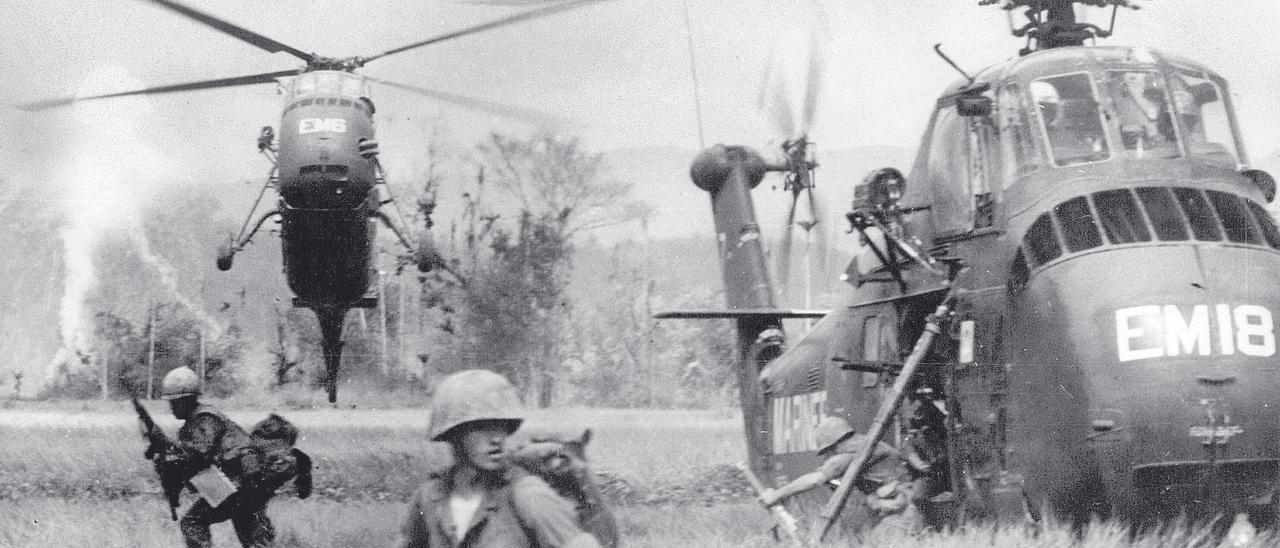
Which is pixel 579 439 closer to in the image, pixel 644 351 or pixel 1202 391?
pixel 1202 391

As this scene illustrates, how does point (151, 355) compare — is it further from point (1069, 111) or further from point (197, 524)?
point (1069, 111)

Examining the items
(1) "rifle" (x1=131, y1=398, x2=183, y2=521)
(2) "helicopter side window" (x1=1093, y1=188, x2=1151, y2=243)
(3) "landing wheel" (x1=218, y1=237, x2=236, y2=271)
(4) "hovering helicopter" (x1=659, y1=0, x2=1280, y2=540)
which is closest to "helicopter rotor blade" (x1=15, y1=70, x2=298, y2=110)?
(3) "landing wheel" (x1=218, y1=237, x2=236, y2=271)

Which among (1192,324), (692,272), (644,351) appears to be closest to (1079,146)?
(1192,324)

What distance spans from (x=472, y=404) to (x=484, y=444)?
130 millimetres

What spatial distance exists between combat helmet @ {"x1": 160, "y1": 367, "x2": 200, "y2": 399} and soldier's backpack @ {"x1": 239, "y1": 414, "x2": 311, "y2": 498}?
0.51 m

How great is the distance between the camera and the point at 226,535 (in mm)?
13531

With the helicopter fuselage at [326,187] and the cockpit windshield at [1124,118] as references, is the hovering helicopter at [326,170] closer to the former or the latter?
the helicopter fuselage at [326,187]

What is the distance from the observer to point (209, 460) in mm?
9703

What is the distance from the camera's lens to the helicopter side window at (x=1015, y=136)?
8.97 metres

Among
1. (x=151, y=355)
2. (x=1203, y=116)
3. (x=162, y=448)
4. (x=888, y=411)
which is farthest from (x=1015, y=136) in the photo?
(x=151, y=355)

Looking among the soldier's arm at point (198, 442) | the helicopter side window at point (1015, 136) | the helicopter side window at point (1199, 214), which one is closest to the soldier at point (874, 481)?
the helicopter side window at point (1015, 136)

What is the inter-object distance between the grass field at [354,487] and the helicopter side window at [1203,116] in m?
2.54

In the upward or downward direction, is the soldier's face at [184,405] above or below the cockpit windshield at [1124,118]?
below

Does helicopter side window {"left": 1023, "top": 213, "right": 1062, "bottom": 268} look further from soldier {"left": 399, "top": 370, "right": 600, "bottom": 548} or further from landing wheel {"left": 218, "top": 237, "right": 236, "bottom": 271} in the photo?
landing wheel {"left": 218, "top": 237, "right": 236, "bottom": 271}
